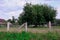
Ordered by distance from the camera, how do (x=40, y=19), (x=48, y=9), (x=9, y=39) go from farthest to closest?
(x=48, y=9) < (x=40, y=19) < (x=9, y=39)

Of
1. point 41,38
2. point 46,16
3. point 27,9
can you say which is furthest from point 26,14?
point 41,38

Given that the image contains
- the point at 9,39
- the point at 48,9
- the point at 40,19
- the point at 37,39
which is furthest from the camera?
the point at 48,9

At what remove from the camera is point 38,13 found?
55.0 metres

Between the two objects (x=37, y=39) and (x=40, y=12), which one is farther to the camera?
(x=40, y=12)

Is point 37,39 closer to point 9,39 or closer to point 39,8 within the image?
point 9,39

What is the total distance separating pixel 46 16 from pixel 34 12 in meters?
3.33

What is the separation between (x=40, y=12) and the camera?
5575 cm

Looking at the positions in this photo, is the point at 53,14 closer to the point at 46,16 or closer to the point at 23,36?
Answer: the point at 46,16

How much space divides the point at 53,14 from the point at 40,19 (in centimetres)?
591

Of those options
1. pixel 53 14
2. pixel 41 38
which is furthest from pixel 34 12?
pixel 41 38

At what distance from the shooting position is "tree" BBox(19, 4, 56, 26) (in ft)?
176

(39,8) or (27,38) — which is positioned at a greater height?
(39,8)

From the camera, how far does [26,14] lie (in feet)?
180

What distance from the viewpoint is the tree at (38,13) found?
53656mm
